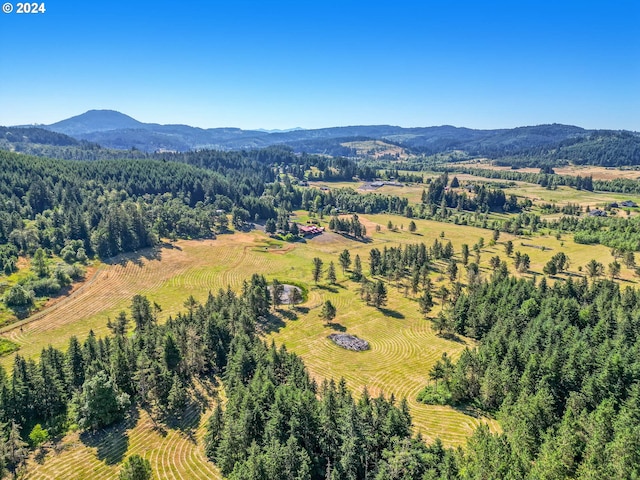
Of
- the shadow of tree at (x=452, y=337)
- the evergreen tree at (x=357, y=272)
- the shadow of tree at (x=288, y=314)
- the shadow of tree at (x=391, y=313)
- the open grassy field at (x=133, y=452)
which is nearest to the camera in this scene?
the open grassy field at (x=133, y=452)

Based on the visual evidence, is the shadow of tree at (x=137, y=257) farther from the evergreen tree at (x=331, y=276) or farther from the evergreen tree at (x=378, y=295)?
the evergreen tree at (x=378, y=295)

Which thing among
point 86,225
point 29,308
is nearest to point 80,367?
point 29,308

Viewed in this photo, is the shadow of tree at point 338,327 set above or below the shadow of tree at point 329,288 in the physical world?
below

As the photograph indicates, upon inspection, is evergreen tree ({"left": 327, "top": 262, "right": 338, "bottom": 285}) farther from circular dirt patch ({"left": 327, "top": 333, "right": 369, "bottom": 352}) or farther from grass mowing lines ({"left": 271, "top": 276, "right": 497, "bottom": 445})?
circular dirt patch ({"left": 327, "top": 333, "right": 369, "bottom": 352})

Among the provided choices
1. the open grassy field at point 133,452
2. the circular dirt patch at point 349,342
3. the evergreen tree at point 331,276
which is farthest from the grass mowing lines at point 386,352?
the open grassy field at point 133,452

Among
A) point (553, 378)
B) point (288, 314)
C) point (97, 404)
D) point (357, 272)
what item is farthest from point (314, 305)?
point (553, 378)

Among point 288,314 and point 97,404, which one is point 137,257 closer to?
point 288,314

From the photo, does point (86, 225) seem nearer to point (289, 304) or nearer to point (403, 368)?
point (289, 304)
